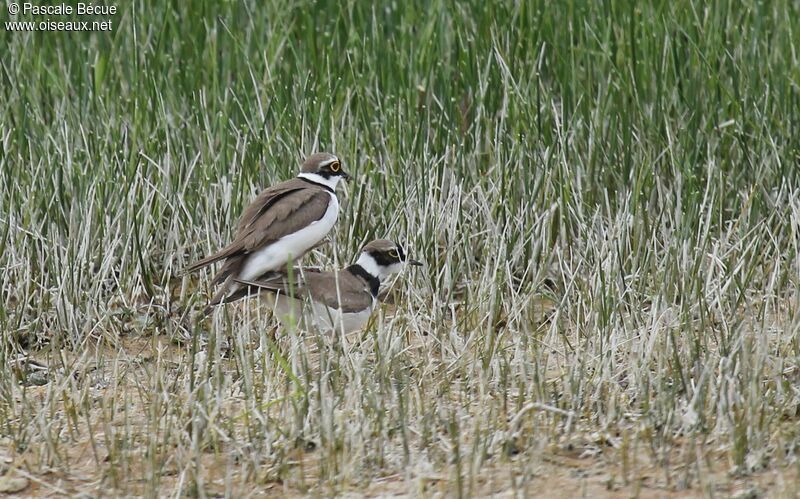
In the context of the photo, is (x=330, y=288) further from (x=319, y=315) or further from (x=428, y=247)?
(x=428, y=247)

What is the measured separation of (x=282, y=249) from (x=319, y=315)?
403 millimetres

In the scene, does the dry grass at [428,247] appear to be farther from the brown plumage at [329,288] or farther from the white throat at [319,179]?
the white throat at [319,179]

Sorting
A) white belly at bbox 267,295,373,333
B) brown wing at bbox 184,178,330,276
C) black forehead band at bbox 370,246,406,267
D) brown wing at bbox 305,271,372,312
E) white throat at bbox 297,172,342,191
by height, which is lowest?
white belly at bbox 267,295,373,333

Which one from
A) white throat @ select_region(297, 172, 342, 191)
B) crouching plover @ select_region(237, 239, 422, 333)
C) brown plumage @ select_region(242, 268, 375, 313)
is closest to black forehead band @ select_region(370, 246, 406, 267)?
crouching plover @ select_region(237, 239, 422, 333)

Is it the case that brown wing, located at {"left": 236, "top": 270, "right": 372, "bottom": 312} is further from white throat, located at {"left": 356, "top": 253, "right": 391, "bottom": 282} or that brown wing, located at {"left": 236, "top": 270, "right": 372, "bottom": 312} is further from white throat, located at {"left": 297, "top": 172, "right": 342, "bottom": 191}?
white throat, located at {"left": 297, "top": 172, "right": 342, "bottom": 191}

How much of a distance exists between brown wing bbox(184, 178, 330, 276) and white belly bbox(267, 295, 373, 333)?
272 mm

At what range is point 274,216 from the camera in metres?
5.86

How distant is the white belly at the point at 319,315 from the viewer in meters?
5.53

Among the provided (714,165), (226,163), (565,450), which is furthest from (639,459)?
(226,163)

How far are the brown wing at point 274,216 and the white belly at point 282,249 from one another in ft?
0.09

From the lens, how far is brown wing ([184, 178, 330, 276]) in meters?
5.84

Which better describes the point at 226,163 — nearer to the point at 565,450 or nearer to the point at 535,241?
the point at 535,241

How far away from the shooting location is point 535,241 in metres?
6.34

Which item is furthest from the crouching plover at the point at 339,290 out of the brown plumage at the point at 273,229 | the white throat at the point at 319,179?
the white throat at the point at 319,179
